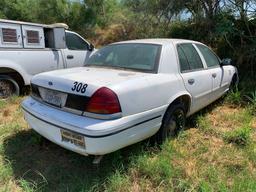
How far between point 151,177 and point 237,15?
670cm

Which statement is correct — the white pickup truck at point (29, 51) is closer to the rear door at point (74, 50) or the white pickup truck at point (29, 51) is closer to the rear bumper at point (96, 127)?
the rear door at point (74, 50)

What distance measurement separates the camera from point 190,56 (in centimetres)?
450

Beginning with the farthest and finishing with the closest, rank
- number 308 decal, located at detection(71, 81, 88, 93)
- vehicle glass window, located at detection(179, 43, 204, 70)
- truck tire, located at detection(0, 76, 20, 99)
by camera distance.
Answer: truck tire, located at detection(0, 76, 20, 99) → vehicle glass window, located at detection(179, 43, 204, 70) → number 308 decal, located at detection(71, 81, 88, 93)

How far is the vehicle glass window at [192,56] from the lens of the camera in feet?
14.5

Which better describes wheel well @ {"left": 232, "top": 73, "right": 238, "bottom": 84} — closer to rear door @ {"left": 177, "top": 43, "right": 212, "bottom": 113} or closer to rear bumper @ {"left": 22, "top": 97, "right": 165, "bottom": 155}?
rear door @ {"left": 177, "top": 43, "right": 212, "bottom": 113}

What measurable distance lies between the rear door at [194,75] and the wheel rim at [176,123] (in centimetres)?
A: 34

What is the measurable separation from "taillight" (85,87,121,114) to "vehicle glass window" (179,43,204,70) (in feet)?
5.80

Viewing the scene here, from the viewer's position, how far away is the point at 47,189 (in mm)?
3146

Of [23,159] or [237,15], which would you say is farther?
[237,15]

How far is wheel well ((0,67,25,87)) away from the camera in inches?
238

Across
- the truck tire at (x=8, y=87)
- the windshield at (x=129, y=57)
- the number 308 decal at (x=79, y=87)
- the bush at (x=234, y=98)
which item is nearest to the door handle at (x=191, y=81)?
the windshield at (x=129, y=57)

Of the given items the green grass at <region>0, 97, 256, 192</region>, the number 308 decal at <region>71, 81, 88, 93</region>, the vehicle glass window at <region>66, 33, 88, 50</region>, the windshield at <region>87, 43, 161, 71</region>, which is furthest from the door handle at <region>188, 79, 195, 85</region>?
the vehicle glass window at <region>66, 33, 88, 50</region>

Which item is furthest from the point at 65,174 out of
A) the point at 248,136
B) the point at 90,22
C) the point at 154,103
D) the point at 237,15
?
the point at 90,22

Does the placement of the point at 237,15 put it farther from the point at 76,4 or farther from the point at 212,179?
the point at 76,4
